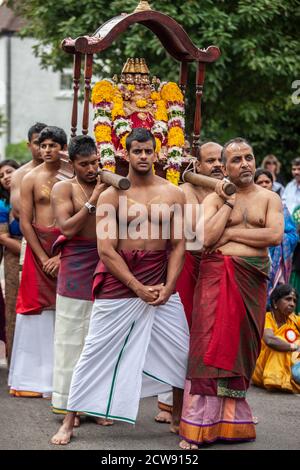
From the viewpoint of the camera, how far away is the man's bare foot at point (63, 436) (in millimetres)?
6621

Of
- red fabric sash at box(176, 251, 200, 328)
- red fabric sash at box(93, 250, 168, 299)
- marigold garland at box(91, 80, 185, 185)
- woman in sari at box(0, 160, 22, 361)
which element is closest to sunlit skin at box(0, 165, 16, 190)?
woman in sari at box(0, 160, 22, 361)

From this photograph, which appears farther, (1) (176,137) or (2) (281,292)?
(2) (281,292)

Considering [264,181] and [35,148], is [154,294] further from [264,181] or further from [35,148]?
[264,181]

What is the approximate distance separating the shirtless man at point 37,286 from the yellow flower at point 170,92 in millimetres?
925

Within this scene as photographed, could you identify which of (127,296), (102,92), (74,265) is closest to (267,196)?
(127,296)

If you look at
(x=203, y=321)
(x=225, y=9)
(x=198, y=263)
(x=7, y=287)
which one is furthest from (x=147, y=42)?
(x=203, y=321)

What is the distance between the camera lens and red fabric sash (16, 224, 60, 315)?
812cm

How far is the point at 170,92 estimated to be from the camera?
27.5 feet

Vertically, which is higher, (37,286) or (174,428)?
(37,286)

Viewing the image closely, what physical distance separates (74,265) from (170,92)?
1.99m

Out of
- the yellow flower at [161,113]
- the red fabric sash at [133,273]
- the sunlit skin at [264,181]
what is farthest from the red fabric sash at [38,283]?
the sunlit skin at [264,181]

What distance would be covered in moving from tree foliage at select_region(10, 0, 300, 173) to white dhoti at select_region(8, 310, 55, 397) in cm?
552
